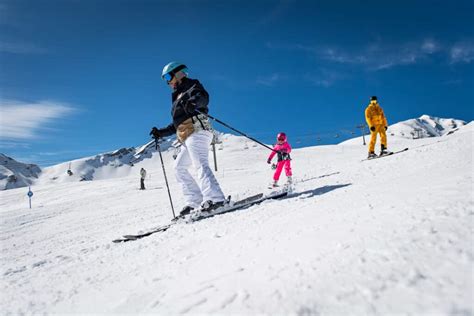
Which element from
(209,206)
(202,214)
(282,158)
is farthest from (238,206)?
(282,158)

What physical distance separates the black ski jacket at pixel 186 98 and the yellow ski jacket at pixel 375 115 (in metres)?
8.34

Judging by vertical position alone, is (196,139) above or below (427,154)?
above

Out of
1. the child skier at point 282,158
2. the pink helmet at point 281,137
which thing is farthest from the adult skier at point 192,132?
the pink helmet at point 281,137

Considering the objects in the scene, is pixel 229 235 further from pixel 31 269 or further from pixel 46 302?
pixel 31 269

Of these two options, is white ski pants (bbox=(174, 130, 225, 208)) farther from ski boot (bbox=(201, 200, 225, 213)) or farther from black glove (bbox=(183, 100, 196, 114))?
black glove (bbox=(183, 100, 196, 114))

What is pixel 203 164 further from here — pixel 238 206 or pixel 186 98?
pixel 186 98

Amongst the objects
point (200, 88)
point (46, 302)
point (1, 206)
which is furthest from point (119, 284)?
point (1, 206)

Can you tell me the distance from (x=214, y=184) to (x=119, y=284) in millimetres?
2736

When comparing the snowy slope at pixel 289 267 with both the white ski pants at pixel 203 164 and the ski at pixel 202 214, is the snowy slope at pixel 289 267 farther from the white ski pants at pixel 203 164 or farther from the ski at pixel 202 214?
the white ski pants at pixel 203 164

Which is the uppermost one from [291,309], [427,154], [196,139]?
[196,139]

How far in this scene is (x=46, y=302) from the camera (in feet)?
8.36

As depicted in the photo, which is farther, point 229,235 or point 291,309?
point 229,235

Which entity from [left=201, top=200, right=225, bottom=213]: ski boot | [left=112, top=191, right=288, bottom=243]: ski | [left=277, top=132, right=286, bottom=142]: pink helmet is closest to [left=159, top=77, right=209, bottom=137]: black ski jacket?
[left=201, top=200, right=225, bottom=213]: ski boot

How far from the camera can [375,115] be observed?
11.5 meters
